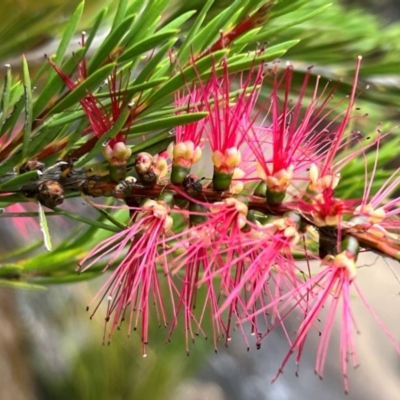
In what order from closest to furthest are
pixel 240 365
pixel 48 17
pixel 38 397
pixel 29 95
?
pixel 29 95, pixel 48 17, pixel 38 397, pixel 240 365

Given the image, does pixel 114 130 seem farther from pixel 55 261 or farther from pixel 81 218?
pixel 55 261

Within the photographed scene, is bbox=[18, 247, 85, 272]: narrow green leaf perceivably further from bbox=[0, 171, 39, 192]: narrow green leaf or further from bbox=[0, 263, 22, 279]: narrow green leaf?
bbox=[0, 171, 39, 192]: narrow green leaf

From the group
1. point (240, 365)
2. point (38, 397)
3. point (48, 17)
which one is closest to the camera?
point (48, 17)

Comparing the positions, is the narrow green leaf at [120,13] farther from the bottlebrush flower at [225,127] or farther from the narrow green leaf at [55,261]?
the narrow green leaf at [55,261]

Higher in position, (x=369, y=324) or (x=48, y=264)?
(x=48, y=264)

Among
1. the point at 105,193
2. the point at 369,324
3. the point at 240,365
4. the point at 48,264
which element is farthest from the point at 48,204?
→ the point at 369,324

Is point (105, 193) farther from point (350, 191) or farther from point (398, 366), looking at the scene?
point (398, 366)

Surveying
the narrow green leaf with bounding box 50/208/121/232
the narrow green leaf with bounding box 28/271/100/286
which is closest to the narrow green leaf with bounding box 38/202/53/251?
the narrow green leaf with bounding box 50/208/121/232

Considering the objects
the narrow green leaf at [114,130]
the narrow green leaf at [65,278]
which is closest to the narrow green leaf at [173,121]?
the narrow green leaf at [114,130]
